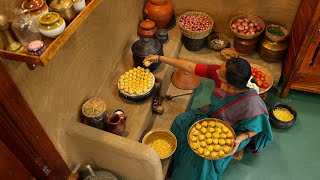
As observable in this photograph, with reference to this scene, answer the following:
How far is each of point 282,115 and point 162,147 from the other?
1.59 meters

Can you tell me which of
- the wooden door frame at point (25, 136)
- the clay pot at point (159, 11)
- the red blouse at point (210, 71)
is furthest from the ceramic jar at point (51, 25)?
the clay pot at point (159, 11)

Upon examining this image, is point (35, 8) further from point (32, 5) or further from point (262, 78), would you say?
Result: point (262, 78)

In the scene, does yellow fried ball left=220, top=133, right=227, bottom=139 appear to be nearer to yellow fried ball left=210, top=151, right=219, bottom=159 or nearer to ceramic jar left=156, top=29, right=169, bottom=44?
yellow fried ball left=210, top=151, right=219, bottom=159

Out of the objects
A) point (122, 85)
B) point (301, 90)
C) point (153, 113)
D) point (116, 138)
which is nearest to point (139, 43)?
point (122, 85)

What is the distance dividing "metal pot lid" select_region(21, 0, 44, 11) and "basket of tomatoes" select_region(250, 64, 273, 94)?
2.55 meters

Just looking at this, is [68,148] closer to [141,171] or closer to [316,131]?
[141,171]

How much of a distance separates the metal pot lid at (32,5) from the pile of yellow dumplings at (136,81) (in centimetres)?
147

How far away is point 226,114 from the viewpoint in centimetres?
288

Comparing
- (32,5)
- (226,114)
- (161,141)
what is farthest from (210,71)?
(32,5)

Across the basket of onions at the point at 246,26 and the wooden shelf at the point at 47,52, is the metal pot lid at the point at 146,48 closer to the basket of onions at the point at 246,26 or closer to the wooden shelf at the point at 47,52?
the basket of onions at the point at 246,26

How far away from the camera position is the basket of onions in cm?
385

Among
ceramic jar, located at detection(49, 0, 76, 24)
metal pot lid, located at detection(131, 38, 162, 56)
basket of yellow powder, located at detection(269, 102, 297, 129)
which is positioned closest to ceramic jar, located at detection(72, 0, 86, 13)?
ceramic jar, located at detection(49, 0, 76, 24)

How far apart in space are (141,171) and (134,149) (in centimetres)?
27

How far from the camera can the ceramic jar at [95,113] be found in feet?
9.39
